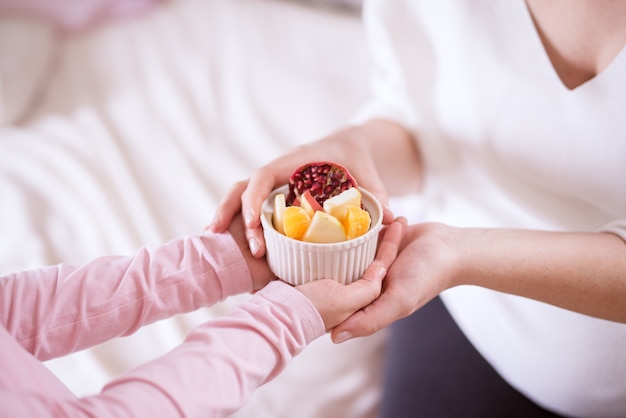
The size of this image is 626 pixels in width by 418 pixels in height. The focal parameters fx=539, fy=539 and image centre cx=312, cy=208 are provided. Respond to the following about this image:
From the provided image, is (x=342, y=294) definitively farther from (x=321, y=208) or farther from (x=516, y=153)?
(x=516, y=153)

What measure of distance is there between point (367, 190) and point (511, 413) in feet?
1.34

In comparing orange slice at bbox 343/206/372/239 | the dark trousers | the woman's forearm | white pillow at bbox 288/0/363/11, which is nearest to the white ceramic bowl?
orange slice at bbox 343/206/372/239

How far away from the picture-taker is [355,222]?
649mm

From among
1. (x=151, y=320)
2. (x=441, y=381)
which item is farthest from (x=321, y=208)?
(x=441, y=381)

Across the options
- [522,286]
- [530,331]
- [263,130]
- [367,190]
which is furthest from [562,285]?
[263,130]

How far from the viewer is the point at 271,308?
63 centimetres

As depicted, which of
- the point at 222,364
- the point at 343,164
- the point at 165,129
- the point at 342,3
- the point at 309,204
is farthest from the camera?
the point at 342,3

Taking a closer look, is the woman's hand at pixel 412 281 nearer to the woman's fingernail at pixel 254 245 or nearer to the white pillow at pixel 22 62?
the woman's fingernail at pixel 254 245

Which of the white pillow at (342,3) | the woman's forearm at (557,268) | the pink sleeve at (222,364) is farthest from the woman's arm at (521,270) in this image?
the white pillow at (342,3)

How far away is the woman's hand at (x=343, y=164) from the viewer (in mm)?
731

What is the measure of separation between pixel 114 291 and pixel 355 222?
1.06 ft

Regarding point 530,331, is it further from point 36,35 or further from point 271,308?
point 36,35

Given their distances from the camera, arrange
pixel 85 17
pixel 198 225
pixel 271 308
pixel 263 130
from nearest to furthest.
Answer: pixel 271 308
pixel 198 225
pixel 263 130
pixel 85 17

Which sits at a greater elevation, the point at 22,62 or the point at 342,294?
the point at 22,62
